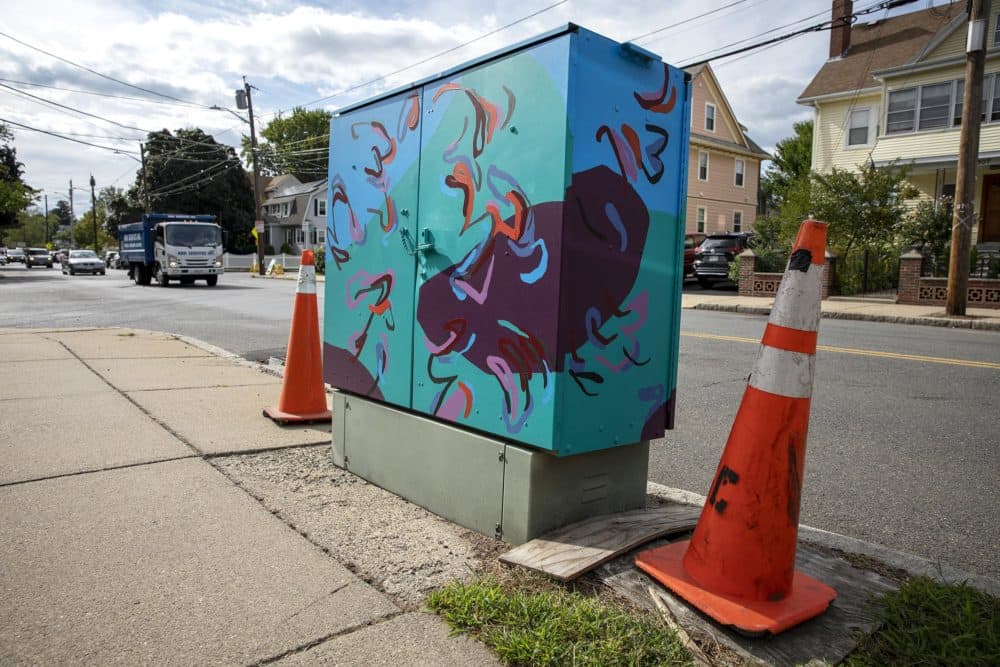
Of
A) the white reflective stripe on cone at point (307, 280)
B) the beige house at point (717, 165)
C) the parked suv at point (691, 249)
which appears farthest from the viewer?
the beige house at point (717, 165)

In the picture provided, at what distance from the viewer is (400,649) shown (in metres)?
2.17

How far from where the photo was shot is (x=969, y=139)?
13.8 meters

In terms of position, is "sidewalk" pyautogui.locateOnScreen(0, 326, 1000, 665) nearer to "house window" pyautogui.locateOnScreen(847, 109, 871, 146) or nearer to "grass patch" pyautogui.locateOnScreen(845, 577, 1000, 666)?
"grass patch" pyautogui.locateOnScreen(845, 577, 1000, 666)

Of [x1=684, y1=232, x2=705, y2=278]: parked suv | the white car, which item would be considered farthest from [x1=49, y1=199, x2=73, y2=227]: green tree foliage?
[x1=684, y1=232, x2=705, y2=278]: parked suv

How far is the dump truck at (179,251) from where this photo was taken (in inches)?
1049

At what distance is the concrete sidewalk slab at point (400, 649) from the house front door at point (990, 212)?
91.7 ft

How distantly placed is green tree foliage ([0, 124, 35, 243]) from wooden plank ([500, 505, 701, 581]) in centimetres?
4596

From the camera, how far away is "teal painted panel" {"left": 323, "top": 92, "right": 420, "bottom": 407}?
3.38m

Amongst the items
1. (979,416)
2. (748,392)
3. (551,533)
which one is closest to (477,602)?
(551,533)

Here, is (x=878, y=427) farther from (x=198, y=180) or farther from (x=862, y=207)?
(x=198, y=180)

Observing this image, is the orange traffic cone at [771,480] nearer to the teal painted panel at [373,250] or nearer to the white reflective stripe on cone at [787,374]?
the white reflective stripe on cone at [787,374]

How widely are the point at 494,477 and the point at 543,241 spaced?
3.30 feet

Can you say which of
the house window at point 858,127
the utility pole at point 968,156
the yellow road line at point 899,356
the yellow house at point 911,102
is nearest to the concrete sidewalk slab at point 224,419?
the yellow road line at point 899,356

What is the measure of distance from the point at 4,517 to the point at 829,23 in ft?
49.4
